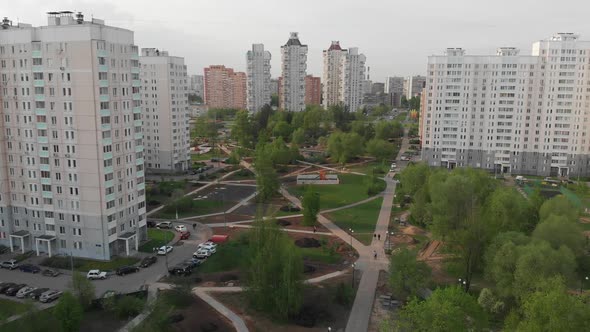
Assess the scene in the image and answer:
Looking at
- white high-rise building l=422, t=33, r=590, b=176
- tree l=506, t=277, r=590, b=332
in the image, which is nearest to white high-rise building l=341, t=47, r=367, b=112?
white high-rise building l=422, t=33, r=590, b=176

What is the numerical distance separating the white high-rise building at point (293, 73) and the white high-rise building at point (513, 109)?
75.2 m

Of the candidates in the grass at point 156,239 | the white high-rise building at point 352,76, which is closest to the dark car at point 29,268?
the grass at point 156,239

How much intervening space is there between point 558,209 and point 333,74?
458 feet

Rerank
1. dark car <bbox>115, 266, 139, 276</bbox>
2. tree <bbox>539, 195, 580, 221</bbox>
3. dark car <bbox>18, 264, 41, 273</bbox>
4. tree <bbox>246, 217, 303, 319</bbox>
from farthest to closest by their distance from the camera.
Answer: tree <bbox>539, 195, 580, 221</bbox> < dark car <bbox>18, 264, 41, 273</bbox> < dark car <bbox>115, 266, 139, 276</bbox> < tree <bbox>246, 217, 303, 319</bbox>

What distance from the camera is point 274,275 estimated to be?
3553cm

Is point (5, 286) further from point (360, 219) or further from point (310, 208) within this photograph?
point (360, 219)

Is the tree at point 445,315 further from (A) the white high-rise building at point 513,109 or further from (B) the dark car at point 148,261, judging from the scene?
(A) the white high-rise building at point 513,109

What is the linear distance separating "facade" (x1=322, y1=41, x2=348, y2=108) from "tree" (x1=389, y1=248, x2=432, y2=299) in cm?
14064

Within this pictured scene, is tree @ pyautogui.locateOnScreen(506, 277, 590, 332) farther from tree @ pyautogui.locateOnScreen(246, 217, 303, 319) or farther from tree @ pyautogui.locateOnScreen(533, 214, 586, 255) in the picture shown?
tree @ pyautogui.locateOnScreen(533, 214, 586, 255)

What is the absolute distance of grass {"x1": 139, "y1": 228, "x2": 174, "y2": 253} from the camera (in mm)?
50344

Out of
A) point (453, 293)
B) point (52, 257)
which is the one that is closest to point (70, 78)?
point (52, 257)

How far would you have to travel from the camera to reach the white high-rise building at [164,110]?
86562 millimetres

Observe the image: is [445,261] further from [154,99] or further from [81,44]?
[154,99]

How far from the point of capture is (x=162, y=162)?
297 feet
